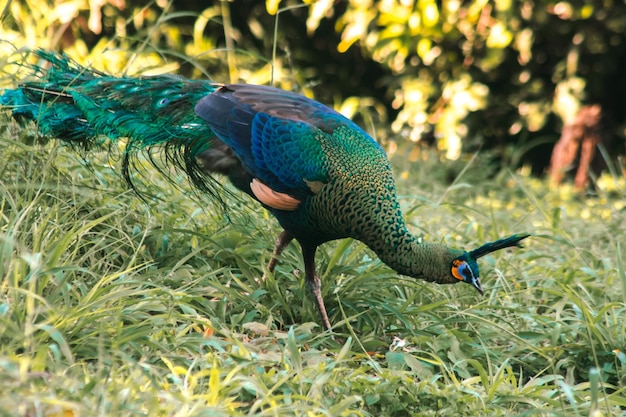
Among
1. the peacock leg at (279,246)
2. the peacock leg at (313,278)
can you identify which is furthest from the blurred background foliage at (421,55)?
the peacock leg at (313,278)

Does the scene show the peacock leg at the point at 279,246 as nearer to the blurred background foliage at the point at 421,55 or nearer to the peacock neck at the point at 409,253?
the peacock neck at the point at 409,253

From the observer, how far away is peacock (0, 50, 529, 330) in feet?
12.9

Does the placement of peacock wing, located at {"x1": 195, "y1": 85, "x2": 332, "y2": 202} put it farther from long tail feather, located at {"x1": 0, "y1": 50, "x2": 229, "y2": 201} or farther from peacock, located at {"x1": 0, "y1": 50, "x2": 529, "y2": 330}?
long tail feather, located at {"x1": 0, "y1": 50, "x2": 229, "y2": 201}

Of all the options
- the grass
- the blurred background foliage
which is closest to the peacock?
the grass

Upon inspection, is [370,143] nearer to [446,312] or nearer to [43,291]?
[446,312]

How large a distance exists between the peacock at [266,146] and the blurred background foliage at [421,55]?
7.65 feet

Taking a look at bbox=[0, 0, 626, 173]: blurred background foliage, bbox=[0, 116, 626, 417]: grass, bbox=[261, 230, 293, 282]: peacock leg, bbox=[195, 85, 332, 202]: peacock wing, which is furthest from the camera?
bbox=[0, 0, 626, 173]: blurred background foliage

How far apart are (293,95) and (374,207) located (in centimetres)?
76

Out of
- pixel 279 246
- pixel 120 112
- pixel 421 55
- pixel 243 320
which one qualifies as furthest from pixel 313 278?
pixel 421 55

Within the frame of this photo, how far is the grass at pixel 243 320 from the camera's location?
293 centimetres

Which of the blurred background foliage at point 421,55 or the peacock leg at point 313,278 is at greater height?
the blurred background foliage at point 421,55

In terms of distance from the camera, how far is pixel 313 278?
13.5 feet

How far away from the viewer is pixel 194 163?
Answer: 4.34m

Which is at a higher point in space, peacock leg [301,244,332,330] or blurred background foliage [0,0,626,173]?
blurred background foliage [0,0,626,173]
